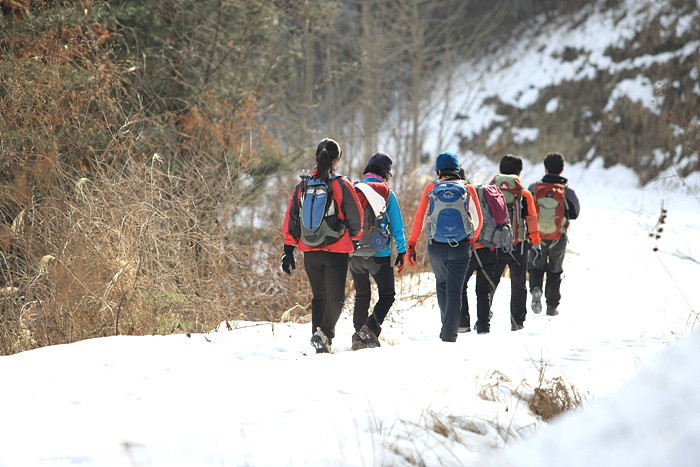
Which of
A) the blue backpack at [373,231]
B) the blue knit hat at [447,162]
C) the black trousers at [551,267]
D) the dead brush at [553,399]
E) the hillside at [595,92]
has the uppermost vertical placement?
the hillside at [595,92]

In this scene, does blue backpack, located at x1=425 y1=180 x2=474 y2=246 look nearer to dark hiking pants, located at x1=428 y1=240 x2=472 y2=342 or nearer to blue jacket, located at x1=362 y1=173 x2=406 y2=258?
dark hiking pants, located at x1=428 y1=240 x2=472 y2=342

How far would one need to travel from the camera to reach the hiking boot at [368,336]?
16.3 feet

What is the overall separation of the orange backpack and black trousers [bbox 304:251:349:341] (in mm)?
2815

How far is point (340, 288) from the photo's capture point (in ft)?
15.7

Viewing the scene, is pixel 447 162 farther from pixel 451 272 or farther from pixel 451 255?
pixel 451 272

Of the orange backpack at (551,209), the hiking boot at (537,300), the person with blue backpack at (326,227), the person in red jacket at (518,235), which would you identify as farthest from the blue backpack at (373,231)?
the hiking boot at (537,300)

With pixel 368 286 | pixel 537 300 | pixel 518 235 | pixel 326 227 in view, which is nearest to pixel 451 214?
pixel 368 286

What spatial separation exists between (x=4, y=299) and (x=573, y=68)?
23627 millimetres

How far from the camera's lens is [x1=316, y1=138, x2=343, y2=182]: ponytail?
4.51 m

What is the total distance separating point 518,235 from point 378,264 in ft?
6.23

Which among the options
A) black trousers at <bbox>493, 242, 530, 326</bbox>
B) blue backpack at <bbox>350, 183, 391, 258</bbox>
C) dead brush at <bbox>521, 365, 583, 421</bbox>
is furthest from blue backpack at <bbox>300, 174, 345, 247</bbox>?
→ black trousers at <bbox>493, 242, 530, 326</bbox>

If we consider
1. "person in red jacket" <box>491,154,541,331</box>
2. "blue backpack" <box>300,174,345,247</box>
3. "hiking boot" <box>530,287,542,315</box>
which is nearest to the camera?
"blue backpack" <box>300,174,345,247</box>

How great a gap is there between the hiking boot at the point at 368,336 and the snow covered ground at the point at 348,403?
0.54m

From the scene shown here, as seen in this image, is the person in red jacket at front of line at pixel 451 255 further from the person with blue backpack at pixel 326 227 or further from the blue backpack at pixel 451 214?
the person with blue backpack at pixel 326 227
